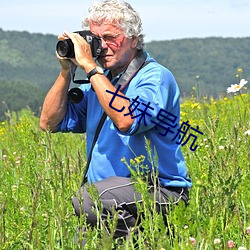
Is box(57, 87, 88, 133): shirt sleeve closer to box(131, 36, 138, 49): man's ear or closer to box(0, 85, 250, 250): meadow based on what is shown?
box(0, 85, 250, 250): meadow

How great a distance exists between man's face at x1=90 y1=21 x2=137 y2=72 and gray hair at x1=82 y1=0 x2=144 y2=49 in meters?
0.03

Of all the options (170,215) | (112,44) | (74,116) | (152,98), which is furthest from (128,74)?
(170,215)

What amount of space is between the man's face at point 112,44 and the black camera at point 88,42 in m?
0.06

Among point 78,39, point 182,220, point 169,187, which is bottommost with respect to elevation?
point 169,187

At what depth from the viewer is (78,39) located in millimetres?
3416

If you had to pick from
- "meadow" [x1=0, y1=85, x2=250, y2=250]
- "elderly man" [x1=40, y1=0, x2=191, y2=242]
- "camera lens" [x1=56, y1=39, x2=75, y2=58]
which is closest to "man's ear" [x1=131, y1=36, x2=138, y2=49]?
"elderly man" [x1=40, y1=0, x2=191, y2=242]

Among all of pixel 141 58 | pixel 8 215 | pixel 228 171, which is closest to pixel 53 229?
pixel 8 215

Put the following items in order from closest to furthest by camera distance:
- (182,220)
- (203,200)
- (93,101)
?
(182,220) < (203,200) < (93,101)

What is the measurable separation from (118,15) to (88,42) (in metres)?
0.24

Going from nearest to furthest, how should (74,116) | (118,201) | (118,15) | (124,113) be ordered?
1. (124,113)
2. (118,201)
3. (118,15)
4. (74,116)

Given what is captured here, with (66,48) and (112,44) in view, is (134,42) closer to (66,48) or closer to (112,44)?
(112,44)

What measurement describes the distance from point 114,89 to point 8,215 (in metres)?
0.87

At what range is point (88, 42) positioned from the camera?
3.40 metres

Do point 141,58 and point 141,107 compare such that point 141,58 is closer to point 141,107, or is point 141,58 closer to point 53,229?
point 141,107
